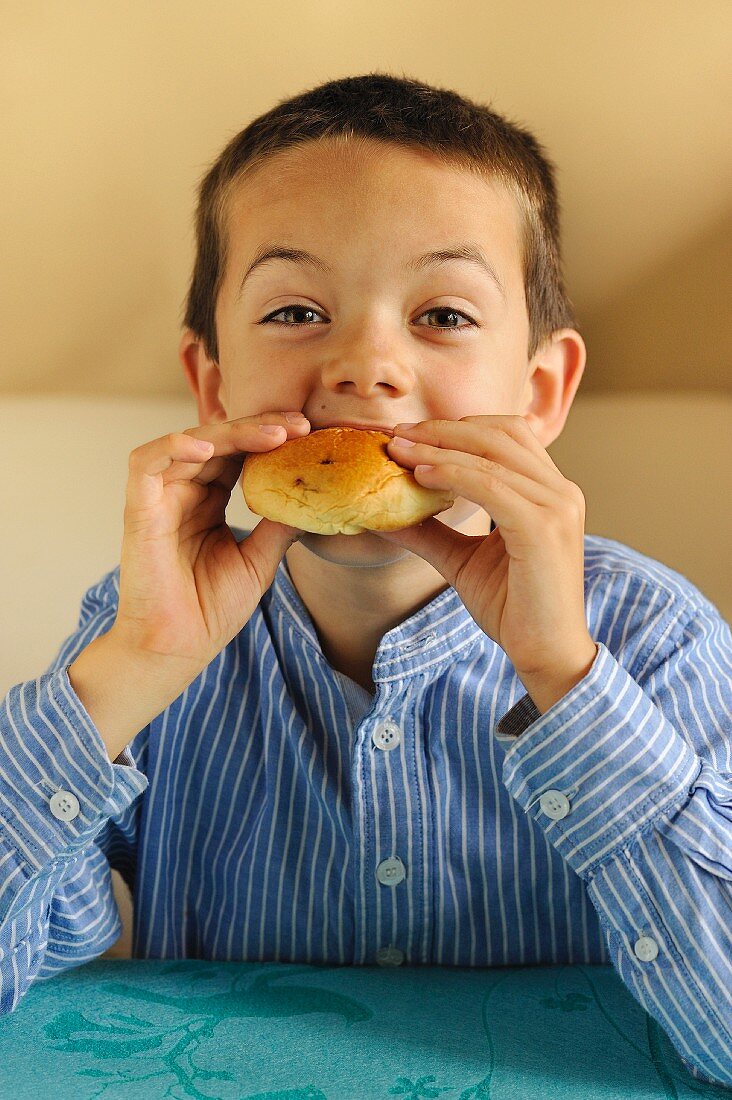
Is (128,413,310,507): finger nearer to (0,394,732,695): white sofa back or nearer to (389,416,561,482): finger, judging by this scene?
(389,416,561,482): finger

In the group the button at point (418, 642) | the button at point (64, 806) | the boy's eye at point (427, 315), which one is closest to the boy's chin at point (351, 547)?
the button at point (418, 642)

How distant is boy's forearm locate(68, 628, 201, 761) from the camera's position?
93cm

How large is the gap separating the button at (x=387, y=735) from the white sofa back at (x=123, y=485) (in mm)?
568

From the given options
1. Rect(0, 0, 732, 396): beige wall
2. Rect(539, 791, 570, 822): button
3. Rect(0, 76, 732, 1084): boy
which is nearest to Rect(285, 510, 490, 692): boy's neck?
Rect(0, 76, 732, 1084): boy

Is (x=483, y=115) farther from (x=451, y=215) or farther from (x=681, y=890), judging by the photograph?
(x=681, y=890)

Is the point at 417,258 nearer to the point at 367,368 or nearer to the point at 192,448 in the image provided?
the point at 367,368

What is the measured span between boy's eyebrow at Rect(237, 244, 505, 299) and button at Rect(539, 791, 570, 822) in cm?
50

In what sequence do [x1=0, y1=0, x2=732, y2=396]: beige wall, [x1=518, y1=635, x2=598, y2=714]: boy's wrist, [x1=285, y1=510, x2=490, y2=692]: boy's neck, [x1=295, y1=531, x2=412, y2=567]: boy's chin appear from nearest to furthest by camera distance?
1. [x1=518, y1=635, x2=598, y2=714]: boy's wrist
2. [x1=295, y1=531, x2=412, y2=567]: boy's chin
3. [x1=285, y1=510, x2=490, y2=692]: boy's neck
4. [x1=0, y1=0, x2=732, y2=396]: beige wall

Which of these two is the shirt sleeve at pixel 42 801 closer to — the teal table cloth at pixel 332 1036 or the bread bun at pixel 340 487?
the teal table cloth at pixel 332 1036

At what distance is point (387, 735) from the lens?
1.04m

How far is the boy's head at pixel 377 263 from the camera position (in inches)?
37.7

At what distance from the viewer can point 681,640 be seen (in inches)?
42.0

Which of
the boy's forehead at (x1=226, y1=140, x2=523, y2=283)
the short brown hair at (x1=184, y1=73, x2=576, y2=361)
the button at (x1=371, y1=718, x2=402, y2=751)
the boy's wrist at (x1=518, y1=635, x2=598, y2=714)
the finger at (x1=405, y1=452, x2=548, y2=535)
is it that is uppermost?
the short brown hair at (x1=184, y1=73, x2=576, y2=361)

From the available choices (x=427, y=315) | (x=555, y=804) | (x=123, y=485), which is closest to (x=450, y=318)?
(x=427, y=315)
